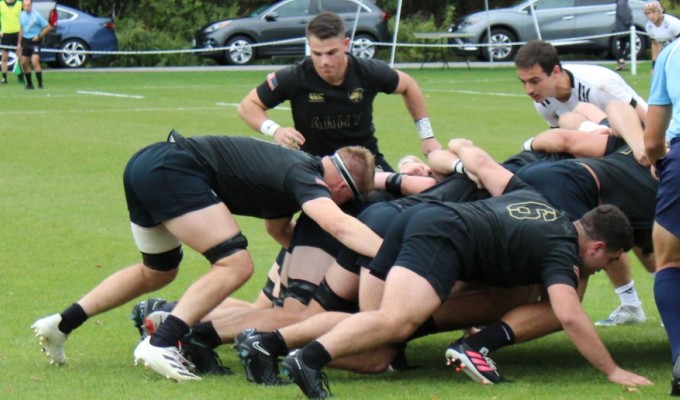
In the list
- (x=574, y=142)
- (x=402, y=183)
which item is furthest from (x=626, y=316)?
(x=402, y=183)

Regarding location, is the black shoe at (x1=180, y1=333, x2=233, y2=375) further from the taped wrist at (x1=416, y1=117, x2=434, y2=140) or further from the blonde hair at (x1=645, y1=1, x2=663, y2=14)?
the blonde hair at (x1=645, y1=1, x2=663, y2=14)

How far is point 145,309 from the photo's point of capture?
7.60 meters

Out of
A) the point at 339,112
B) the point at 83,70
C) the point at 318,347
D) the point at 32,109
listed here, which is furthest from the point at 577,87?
the point at 83,70

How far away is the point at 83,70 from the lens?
3203 centimetres

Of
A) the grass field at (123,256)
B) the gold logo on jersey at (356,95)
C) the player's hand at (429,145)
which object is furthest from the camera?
the player's hand at (429,145)

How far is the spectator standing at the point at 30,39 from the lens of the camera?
26297 mm

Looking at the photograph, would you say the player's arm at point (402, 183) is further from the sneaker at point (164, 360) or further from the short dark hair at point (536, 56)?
the sneaker at point (164, 360)

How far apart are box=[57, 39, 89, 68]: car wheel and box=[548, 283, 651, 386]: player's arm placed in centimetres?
2697

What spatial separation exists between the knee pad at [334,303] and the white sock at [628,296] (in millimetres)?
1994

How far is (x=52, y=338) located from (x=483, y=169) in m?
2.45

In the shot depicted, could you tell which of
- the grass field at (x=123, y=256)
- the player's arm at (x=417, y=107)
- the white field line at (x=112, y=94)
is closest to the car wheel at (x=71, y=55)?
the white field line at (x=112, y=94)

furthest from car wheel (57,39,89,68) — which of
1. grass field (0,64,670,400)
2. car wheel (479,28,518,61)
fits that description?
car wheel (479,28,518,61)

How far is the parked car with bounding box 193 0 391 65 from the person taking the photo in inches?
1266

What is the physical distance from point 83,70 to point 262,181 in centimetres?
2590
